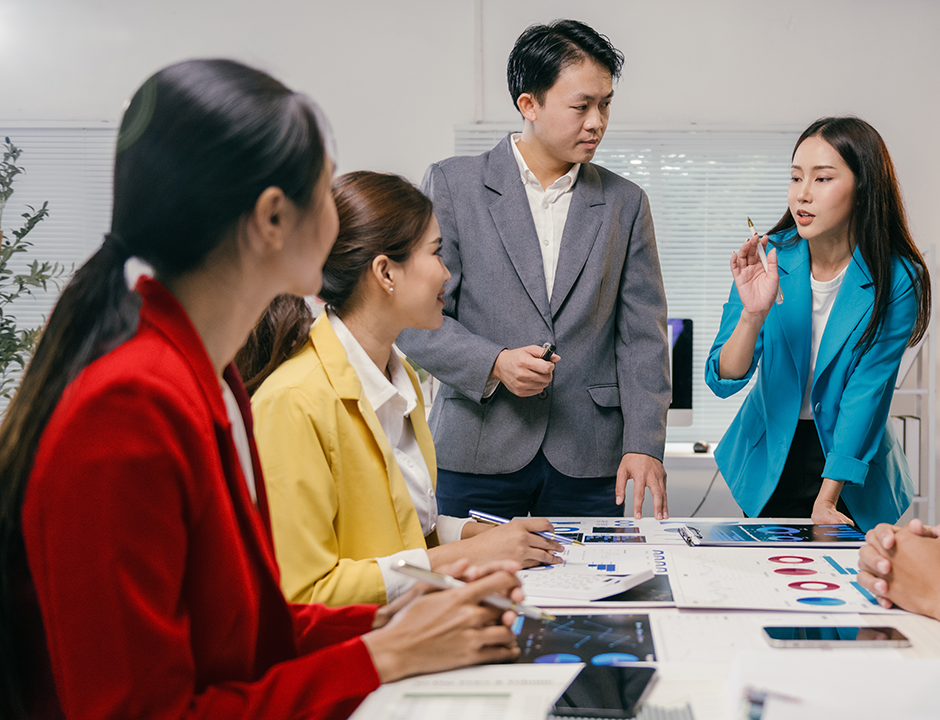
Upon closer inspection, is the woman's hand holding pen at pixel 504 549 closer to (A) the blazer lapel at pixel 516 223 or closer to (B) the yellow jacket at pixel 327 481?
(B) the yellow jacket at pixel 327 481

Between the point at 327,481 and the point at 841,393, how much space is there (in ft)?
3.98

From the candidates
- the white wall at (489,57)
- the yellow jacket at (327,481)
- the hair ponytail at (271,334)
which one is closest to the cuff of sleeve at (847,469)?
the yellow jacket at (327,481)

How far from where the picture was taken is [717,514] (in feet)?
13.1

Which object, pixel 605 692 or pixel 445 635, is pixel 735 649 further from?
pixel 445 635

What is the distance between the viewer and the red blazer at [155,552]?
56 cm

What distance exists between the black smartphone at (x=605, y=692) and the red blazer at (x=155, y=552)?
0.19 m

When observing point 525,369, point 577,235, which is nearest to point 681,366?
point 577,235

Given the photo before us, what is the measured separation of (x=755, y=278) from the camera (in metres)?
1.74

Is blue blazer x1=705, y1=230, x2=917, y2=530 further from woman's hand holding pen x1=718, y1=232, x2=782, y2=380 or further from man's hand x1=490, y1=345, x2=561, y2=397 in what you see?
man's hand x1=490, y1=345, x2=561, y2=397

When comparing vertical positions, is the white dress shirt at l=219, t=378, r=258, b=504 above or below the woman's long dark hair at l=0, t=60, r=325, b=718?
below

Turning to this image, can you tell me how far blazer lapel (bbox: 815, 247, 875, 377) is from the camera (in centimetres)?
165

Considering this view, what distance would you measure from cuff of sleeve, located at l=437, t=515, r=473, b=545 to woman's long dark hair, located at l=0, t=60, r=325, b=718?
83 cm

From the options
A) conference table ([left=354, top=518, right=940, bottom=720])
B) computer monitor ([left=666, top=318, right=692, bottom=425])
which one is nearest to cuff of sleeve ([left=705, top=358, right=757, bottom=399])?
conference table ([left=354, top=518, right=940, bottom=720])

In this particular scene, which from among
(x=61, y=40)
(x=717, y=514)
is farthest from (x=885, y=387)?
(x=61, y=40)
